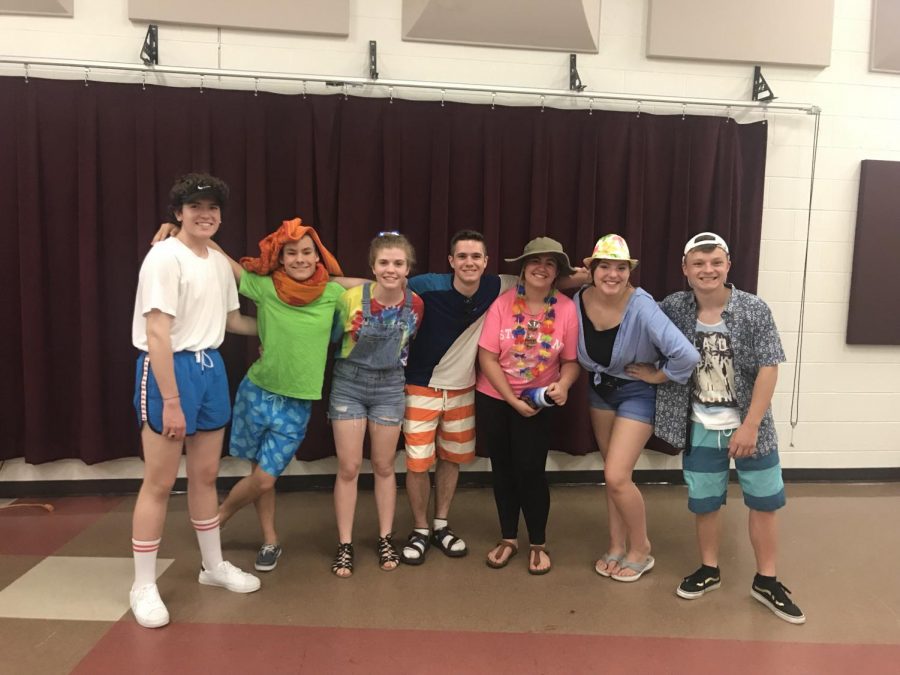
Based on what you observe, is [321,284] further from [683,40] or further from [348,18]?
[683,40]

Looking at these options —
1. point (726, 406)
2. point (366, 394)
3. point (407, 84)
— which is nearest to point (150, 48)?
point (407, 84)

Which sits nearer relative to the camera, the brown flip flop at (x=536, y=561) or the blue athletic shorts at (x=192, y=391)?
the blue athletic shorts at (x=192, y=391)

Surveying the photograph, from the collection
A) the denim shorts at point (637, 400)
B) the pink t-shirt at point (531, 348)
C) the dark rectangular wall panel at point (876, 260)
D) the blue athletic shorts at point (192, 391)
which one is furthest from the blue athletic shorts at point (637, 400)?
the dark rectangular wall panel at point (876, 260)

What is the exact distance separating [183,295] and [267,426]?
0.67m

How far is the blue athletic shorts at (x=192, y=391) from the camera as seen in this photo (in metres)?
2.04

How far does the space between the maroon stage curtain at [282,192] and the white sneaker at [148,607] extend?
123 centimetres

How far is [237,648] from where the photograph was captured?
2008 mm

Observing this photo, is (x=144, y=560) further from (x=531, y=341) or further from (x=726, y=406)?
(x=726, y=406)

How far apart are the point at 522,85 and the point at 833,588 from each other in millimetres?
2932

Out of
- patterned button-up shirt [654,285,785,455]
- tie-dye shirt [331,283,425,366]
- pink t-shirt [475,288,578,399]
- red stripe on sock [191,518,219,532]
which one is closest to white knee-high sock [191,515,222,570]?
red stripe on sock [191,518,219,532]

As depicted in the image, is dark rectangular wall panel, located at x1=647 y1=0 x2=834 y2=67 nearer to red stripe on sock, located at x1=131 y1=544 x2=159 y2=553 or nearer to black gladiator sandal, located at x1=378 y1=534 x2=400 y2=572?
black gladiator sandal, located at x1=378 y1=534 x2=400 y2=572

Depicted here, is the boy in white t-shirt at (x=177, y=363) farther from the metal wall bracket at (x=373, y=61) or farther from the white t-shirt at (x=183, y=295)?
the metal wall bracket at (x=373, y=61)

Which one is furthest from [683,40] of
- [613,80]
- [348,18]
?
[348,18]

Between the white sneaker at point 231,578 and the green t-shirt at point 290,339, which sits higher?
the green t-shirt at point 290,339
